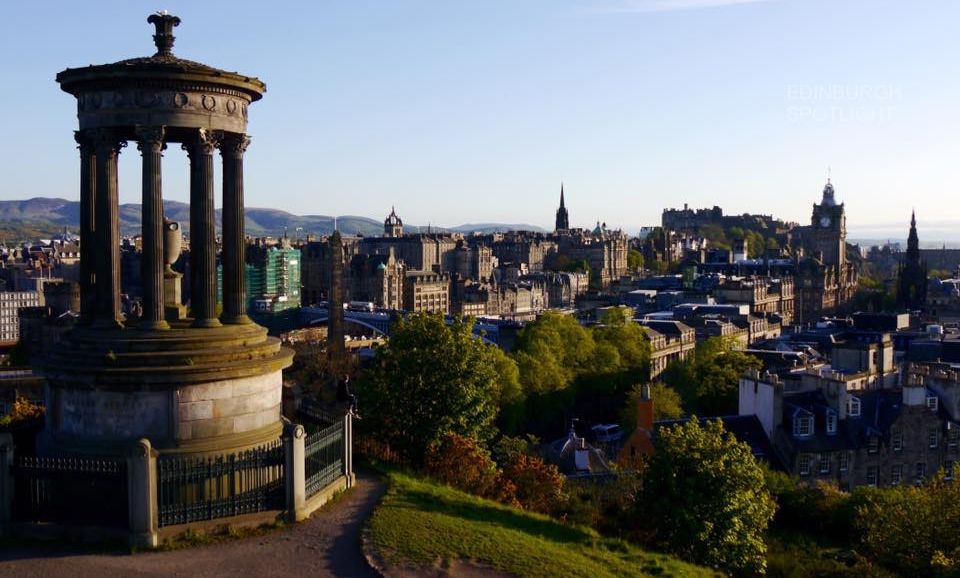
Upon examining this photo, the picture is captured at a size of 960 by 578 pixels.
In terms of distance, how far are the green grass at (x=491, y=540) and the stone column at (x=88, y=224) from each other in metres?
7.50

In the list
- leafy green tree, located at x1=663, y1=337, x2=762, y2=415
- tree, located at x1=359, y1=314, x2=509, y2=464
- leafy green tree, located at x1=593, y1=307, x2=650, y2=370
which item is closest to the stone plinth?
tree, located at x1=359, y1=314, x2=509, y2=464

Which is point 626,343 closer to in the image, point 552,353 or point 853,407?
point 552,353

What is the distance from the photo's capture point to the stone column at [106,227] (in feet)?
67.2

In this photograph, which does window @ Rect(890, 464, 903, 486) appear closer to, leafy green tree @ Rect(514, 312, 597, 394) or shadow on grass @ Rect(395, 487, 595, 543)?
shadow on grass @ Rect(395, 487, 595, 543)

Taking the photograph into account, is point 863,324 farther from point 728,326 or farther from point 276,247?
point 276,247

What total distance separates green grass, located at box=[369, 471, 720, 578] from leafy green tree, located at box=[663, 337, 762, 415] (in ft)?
125

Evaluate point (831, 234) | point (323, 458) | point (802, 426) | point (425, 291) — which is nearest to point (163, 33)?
point (323, 458)

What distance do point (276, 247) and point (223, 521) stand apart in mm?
161195

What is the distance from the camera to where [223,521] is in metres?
18.0

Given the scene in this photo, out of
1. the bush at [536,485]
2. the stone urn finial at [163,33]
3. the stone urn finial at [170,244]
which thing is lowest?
the bush at [536,485]

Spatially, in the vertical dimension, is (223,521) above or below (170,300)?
below

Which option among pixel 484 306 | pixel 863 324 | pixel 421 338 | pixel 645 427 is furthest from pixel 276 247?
pixel 421 338

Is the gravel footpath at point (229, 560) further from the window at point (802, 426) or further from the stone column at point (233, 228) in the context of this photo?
the window at point (802, 426)

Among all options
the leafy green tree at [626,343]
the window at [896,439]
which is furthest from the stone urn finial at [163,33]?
the leafy green tree at [626,343]
